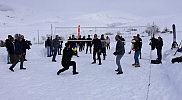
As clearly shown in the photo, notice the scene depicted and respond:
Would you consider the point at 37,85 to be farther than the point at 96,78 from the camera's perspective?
No

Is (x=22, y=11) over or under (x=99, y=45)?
over

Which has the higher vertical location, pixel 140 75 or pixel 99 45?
pixel 99 45

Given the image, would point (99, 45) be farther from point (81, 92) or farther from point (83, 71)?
point (81, 92)

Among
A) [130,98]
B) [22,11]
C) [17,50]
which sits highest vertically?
[22,11]

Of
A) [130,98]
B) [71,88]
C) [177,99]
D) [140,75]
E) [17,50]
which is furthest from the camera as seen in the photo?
[17,50]

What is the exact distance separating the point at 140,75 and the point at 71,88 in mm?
3150

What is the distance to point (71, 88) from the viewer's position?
6.72 metres

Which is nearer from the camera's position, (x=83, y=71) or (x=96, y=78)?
(x=96, y=78)

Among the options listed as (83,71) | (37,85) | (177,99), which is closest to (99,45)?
(83,71)

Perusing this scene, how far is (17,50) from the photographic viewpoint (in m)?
8.91

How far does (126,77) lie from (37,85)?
3.40 metres

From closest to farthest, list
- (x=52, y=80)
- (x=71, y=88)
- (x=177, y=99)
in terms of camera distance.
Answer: (x=177, y=99) → (x=71, y=88) → (x=52, y=80)

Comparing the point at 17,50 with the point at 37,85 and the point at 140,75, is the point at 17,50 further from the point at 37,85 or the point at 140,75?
the point at 140,75

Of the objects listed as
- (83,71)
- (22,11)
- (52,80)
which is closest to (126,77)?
(83,71)
